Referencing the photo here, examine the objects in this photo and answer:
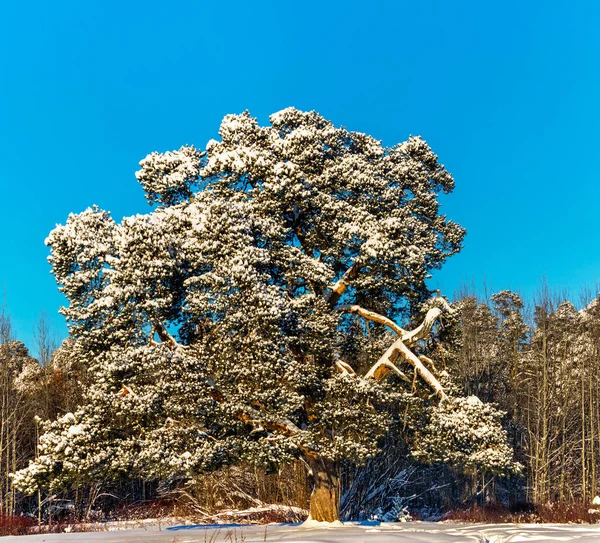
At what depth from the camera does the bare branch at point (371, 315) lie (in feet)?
64.1

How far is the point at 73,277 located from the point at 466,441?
11764 mm

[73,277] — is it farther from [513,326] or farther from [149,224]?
[513,326]

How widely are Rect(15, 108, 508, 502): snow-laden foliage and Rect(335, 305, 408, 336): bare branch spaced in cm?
5

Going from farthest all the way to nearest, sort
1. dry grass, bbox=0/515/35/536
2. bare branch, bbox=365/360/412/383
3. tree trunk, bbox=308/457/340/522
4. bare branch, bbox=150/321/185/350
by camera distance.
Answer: dry grass, bbox=0/515/35/536, tree trunk, bbox=308/457/340/522, bare branch, bbox=365/360/412/383, bare branch, bbox=150/321/185/350

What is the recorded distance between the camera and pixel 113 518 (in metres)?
29.8

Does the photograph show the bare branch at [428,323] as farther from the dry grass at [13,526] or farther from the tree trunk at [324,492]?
the dry grass at [13,526]

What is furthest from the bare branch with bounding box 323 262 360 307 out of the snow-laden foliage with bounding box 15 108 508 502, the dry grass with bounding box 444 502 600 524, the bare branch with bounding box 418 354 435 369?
the dry grass with bounding box 444 502 600 524

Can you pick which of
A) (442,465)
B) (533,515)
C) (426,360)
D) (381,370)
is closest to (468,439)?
(426,360)

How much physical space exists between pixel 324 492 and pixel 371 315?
5639mm

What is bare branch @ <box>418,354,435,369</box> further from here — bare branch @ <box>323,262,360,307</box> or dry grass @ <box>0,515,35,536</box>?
dry grass @ <box>0,515,35,536</box>

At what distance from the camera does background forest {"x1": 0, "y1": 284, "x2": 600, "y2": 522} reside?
25375 millimetres

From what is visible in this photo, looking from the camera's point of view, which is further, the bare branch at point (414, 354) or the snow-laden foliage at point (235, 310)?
the bare branch at point (414, 354)

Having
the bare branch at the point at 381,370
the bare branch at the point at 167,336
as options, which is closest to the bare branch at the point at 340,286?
the bare branch at the point at 381,370

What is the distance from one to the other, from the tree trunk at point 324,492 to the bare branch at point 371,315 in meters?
4.59
